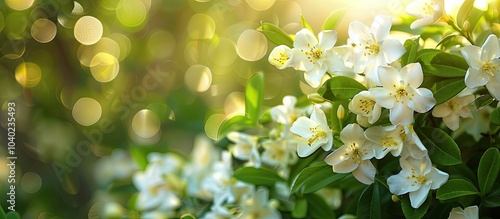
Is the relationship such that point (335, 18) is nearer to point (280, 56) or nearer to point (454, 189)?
point (280, 56)

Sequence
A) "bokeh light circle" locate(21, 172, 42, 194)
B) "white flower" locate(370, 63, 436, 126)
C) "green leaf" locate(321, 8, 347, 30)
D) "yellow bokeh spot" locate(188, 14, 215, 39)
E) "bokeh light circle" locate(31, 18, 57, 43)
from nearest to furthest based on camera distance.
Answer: "white flower" locate(370, 63, 436, 126) → "green leaf" locate(321, 8, 347, 30) → "bokeh light circle" locate(21, 172, 42, 194) → "bokeh light circle" locate(31, 18, 57, 43) → "yellow bokeh spot" locate(188, 14, 215, 39)

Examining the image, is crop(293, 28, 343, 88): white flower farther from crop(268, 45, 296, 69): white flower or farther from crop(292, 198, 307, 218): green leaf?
crop(292, 198, 307, 218): green leaf

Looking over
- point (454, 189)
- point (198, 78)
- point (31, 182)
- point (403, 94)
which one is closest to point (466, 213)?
point (454, 189)

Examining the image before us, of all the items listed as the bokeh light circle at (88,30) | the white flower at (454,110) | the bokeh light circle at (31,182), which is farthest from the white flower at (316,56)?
the bokeh light circle at (88,30)

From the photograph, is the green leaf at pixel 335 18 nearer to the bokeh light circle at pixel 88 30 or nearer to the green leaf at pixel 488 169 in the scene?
the green leaf at pixel 488 169

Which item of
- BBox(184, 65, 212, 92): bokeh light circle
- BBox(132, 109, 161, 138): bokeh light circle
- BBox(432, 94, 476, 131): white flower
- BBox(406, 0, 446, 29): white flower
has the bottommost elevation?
BBox(132, 109, 161, 138): bokeh light circle

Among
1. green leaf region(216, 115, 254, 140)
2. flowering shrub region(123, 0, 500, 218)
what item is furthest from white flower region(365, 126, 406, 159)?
green leaf region(216, 115, 254, 140)

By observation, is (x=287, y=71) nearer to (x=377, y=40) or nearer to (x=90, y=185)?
(x=90, y=185)
